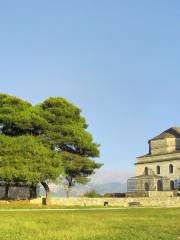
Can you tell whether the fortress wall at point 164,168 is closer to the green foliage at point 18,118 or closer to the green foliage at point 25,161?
the green foliage at point 18,118

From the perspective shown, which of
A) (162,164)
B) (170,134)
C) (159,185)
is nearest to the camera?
(159,185)

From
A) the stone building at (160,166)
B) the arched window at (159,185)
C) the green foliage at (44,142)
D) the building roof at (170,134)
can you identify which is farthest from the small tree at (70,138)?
the building roof at (170,134)

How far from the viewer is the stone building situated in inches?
3221

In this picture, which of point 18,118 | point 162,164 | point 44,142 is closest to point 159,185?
point 162,164

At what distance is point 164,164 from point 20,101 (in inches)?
1507

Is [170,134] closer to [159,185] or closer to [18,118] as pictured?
[159,185]

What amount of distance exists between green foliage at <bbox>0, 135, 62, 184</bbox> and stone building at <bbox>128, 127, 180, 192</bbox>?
109ft

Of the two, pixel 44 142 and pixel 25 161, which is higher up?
pixel 44 142

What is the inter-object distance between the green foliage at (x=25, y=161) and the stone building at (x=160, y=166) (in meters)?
33.3

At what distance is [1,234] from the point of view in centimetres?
1655

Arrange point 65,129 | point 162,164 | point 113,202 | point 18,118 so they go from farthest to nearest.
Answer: point 162,164 → point 113,202 → point 65,129 → point 18,118

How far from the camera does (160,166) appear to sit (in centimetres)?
8594

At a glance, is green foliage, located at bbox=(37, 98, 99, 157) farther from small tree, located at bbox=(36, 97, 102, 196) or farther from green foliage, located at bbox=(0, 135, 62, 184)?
green foliage, located at bbox=(0, 135, 62, 184)

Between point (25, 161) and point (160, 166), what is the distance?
4117 cm
